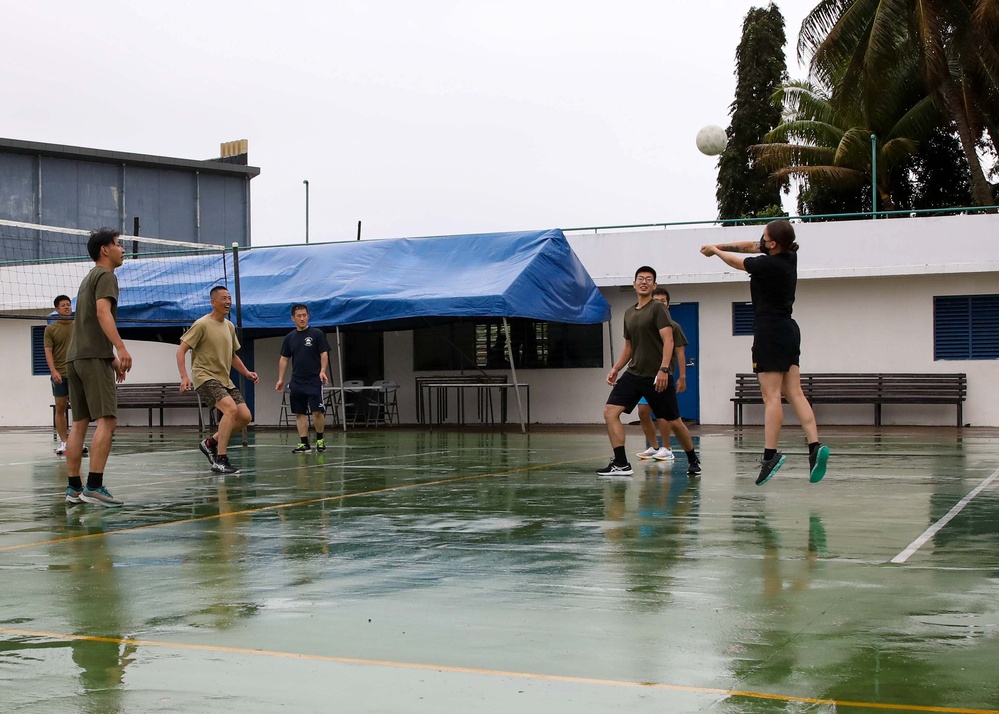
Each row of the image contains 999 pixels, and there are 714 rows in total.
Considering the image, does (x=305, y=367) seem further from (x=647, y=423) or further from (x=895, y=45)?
(x=895, y=45)

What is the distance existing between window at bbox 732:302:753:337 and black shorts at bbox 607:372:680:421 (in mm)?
11188

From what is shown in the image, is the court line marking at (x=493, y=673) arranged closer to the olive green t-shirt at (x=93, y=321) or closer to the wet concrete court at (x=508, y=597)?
the wet concrete court at (x=508, y=597)

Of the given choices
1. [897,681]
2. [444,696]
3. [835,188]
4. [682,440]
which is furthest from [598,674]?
[835,188]

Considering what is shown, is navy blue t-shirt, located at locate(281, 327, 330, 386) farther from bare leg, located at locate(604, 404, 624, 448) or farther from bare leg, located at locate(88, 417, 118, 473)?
bare leg, located at locate(88, 417, 118, 473)

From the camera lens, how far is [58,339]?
15195 millimetres

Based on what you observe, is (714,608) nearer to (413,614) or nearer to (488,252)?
(413,614)

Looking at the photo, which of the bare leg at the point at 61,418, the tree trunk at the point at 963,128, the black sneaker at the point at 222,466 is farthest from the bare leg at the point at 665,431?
the tree trunk at the point at 963,128

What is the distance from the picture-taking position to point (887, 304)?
2161 cm

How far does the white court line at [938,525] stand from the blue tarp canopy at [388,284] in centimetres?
1036

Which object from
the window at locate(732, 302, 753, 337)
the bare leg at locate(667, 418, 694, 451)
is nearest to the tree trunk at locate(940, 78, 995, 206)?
the window at locate(732, 302, 753, 337)

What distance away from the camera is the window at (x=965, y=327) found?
827 inches

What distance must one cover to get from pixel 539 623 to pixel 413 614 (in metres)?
0.55

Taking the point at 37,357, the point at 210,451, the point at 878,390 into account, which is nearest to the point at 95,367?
the point at 210,451

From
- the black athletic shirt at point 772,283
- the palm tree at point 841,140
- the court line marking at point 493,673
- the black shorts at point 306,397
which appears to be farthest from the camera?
the palm tree at point 841,140
